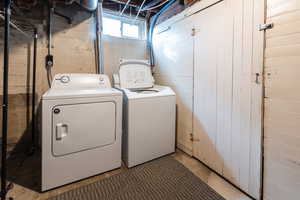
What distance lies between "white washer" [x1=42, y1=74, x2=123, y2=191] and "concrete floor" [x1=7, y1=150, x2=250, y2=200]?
0.22 feet

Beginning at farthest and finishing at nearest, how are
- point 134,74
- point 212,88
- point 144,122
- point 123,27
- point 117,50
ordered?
1. point 123,27
2. point 117,50
3. point 134,74
4. point 144,122
5. point 212,88

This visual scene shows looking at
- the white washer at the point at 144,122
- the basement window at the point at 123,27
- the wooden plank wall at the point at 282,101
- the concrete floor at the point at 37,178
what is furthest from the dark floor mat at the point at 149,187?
the basement window at the point at 123,27

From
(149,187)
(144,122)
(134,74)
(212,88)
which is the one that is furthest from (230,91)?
(134,74)

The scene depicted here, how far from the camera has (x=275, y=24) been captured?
1.18 metres

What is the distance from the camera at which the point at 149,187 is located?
155 cm

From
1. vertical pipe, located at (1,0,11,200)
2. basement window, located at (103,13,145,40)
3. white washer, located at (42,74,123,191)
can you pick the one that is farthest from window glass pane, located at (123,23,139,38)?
vertical pipe, located at (1,0,11,200)

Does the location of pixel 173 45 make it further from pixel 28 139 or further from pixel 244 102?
pixel 28 139

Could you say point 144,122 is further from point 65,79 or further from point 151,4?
point 151,4

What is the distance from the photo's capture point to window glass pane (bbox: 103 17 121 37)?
8.54 ft

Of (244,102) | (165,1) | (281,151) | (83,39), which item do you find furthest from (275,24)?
(83,39)

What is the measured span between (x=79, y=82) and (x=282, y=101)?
2014mm

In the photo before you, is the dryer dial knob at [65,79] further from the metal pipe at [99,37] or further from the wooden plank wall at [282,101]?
the wooden plank wall at [282,101]

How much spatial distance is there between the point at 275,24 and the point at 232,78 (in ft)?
1.65

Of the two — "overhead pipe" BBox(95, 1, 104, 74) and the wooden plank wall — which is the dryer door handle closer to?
"overhead pipe" BBox(95, 1, 104, 74)
